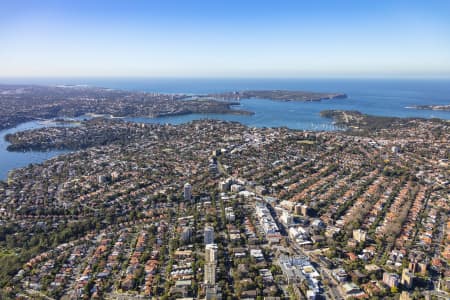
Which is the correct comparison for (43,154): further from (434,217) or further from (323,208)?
(434,217)

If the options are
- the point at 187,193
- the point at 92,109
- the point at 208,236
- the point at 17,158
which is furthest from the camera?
the point at 92,109

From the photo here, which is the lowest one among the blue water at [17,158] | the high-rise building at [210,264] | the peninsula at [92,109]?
the high-rise building at [210,264]

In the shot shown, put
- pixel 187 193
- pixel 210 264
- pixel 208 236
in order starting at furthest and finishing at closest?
pixel 187 193 → pixel 208 236 → pixel 210 264

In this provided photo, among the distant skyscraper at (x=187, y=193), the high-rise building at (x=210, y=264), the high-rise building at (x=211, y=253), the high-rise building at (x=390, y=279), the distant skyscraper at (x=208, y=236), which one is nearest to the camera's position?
the high-rise building at (x=390, y=279)

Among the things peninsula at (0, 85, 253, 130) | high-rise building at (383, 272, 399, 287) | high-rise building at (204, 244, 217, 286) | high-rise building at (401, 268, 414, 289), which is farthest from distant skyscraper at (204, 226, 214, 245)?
peninsula at (0, 85, 253, 130)

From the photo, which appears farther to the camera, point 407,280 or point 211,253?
point 211,253

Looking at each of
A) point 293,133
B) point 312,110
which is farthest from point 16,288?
point 312,110

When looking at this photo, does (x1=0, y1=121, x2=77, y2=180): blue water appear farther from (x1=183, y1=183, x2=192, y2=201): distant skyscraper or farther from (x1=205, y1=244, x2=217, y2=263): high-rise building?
(x1=205, y1=244, x2=217, y2=263): high-rise building

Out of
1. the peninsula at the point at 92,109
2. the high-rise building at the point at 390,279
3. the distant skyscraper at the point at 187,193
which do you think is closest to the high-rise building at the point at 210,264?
the distant skyscraper at the point at 187,193

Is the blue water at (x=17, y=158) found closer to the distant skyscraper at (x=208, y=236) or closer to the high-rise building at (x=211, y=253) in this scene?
the distant skyscraper at (x=208, y=236)

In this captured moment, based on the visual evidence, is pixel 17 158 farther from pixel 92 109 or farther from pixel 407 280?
pixel 407 280

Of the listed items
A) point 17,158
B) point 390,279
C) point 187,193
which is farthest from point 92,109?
point 390,279
